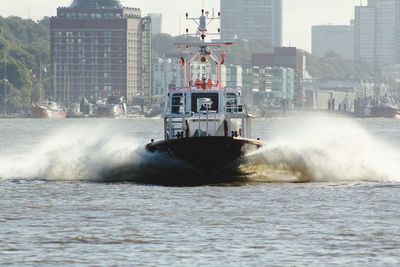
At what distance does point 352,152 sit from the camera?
74625 millimetres

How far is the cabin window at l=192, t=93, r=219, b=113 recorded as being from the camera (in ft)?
228

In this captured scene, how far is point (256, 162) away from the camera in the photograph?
2712 inches

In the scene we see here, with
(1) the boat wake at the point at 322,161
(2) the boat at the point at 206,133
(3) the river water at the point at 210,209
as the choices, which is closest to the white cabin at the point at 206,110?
(2) the boat at the point at 206,133

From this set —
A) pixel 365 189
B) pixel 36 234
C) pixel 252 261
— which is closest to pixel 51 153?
pixel 365 189

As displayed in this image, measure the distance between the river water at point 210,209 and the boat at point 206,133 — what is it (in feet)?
3.16

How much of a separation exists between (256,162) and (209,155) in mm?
2877

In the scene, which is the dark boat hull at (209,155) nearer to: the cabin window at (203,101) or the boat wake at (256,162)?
the boat wake at (256,162)

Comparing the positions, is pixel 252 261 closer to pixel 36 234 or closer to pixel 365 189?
pixel 36 234

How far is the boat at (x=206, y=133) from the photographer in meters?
66.7

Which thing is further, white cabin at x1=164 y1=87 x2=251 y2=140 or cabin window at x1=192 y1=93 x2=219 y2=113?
cabin window at x1=192 y1=93 x2=219 y2=113

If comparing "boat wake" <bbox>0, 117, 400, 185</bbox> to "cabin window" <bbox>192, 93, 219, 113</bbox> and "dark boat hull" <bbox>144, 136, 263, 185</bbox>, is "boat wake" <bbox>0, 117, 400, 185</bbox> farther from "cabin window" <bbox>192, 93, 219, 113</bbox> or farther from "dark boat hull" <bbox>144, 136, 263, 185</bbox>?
"cabin window" <bbox>192, 93, 219, 113</bbox>

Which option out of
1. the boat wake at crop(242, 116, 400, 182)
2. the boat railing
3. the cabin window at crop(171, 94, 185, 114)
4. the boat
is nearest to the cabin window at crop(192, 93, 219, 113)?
the boat

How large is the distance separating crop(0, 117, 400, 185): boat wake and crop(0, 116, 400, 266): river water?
8 cm

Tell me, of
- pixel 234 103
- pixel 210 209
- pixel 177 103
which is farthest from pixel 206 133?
pixel 210 209
